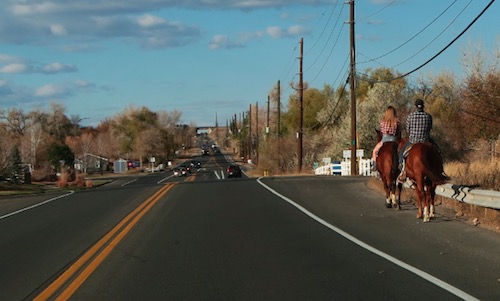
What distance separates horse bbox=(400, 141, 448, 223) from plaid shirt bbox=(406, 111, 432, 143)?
0.86 ft

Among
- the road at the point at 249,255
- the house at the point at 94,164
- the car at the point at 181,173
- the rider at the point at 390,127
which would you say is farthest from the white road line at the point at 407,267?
the house at the point at 94,164

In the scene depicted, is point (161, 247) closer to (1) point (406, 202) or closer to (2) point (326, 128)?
(1) point (406, 202)

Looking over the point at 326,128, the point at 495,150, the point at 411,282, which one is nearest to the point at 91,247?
the point at 411,282

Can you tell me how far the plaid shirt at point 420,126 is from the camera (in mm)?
13961

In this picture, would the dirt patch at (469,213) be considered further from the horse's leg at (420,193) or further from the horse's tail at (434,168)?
the horse's tail at (434,168)

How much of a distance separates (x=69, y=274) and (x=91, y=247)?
2495mm

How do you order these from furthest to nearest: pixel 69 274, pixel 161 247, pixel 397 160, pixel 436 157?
1. pixel 397 160
2. pixel 436 157
3. pixel 161 247
4. pixel 69 274

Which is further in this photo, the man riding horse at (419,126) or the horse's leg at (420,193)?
the man riding horse at (419,126)

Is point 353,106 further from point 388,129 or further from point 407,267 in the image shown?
point 407,267

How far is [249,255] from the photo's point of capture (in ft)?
33.8

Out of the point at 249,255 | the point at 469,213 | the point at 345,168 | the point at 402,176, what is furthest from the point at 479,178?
the point at 345,168

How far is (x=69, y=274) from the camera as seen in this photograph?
30.4ft

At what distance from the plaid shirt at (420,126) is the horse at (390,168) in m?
1.43

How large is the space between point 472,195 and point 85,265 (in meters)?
7.93
